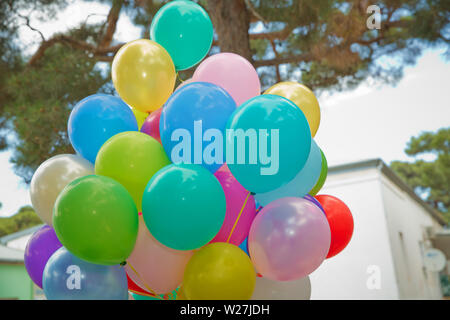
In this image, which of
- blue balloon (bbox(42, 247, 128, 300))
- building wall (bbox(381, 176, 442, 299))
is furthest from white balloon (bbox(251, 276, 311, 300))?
building wall (bbox(381, 176, 442, 299))

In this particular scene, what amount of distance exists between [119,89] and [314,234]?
44.0 inches

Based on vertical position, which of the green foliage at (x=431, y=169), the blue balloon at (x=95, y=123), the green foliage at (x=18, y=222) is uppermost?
the green foliage at (x=431, y=169)

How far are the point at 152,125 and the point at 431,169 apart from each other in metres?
23.5

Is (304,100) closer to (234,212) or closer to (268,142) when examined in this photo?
(268,142)

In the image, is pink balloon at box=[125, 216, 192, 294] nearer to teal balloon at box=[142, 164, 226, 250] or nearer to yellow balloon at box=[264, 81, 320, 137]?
teal balloon at box=[142, 164, 226, 250]

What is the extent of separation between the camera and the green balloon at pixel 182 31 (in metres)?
1.93

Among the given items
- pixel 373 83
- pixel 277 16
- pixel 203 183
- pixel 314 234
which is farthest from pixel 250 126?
pixel 373 83

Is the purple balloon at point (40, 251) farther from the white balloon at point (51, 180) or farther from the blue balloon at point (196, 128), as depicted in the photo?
the blue balloon at point (196, 128)

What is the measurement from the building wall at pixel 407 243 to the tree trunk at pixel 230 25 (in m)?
4.40

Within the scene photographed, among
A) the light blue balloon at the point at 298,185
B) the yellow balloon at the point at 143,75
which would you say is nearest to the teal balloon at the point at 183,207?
the light blue balloon at the point at 298,185

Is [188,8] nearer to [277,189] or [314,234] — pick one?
[277,189]

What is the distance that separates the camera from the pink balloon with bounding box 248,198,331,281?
4.33ft

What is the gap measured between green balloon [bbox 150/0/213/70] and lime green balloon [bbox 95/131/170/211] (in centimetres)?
69

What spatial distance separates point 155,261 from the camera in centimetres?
144
